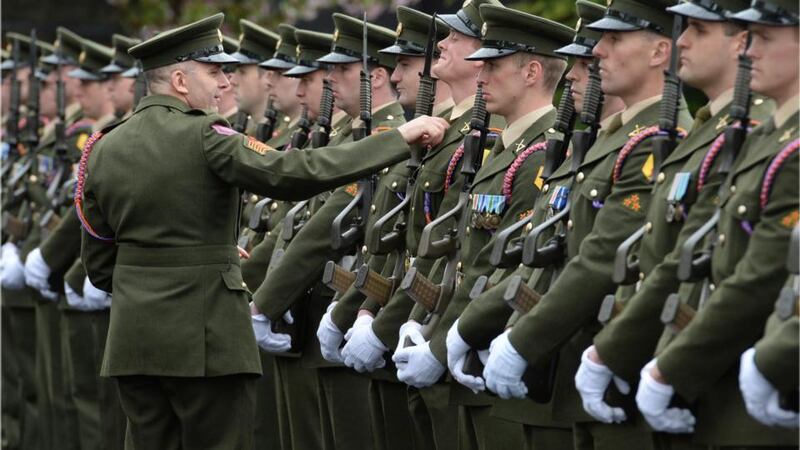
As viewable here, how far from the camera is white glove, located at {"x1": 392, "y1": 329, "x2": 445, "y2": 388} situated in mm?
7102

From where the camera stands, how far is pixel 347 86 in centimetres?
884

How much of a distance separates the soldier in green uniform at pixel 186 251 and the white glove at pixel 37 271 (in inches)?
162

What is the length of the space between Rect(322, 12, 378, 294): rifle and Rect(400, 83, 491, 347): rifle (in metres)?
0.85

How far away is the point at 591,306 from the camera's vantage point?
605 centimetres

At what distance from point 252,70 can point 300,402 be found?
2488mm

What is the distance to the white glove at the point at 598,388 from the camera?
225 inches

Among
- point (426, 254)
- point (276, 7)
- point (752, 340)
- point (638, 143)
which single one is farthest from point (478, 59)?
point (276, 7)

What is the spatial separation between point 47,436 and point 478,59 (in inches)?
251

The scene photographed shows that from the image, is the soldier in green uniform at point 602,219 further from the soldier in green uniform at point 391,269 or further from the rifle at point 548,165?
the soldier in green uniform at point 391,269

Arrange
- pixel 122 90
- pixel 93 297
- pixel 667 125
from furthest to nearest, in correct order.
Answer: pixel 122 90, pixel 93 297, pixel 667 125

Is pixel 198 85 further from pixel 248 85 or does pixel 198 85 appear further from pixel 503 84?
pixel 248 85

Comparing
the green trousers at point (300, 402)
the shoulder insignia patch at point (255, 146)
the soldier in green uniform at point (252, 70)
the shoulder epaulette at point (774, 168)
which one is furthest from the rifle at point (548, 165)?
the soldier in green uniform at point (252, 70)

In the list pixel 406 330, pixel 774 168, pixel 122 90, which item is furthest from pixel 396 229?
pixel 122 90

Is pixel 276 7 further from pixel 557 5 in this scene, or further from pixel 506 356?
Answer: pixel 506 356
